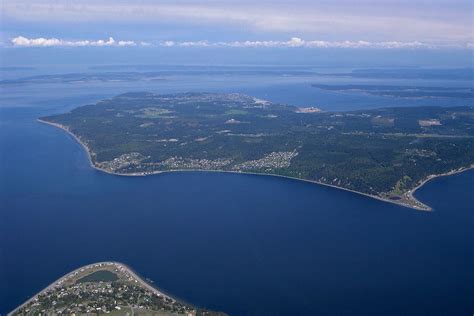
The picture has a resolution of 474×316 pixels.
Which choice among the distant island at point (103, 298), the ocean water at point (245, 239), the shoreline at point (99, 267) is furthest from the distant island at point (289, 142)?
the distant island at point (103, 298)

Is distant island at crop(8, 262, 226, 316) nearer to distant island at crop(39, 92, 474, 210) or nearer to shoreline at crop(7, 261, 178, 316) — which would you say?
shoreline at crop(7, 261, 178, 316)

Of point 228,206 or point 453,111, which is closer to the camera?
point 228,206

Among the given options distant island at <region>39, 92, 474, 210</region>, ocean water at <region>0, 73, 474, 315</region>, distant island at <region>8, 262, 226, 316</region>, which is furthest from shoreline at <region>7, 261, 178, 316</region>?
distant island at <region>39, 92, 474, 210</region>

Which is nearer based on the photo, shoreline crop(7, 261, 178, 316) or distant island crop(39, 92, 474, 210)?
shoreline crop(7, 261, 178, 316)

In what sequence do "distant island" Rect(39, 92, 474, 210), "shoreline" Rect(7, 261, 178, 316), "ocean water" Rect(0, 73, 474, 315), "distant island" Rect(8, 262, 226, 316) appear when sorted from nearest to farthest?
"distant island" Rect(8, 262, 226, 316)
"shoreline" Rect(7, 261, 178, 316)
"ocean water" Rect(0, 73, 474, 315)
"distant island" Rect(39, 92, 474, 210)

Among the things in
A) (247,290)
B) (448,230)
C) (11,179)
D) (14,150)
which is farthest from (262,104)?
(247,290)

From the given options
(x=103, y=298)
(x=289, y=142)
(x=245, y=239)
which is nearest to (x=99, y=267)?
(x=103, y=298)

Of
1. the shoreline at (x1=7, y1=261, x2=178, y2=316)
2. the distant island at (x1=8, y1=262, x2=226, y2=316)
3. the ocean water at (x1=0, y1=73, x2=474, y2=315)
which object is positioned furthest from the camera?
the ocean water at (x1=0, y1=73, x2=474, y2=315)

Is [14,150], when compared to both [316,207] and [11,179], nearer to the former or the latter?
[11,179]
